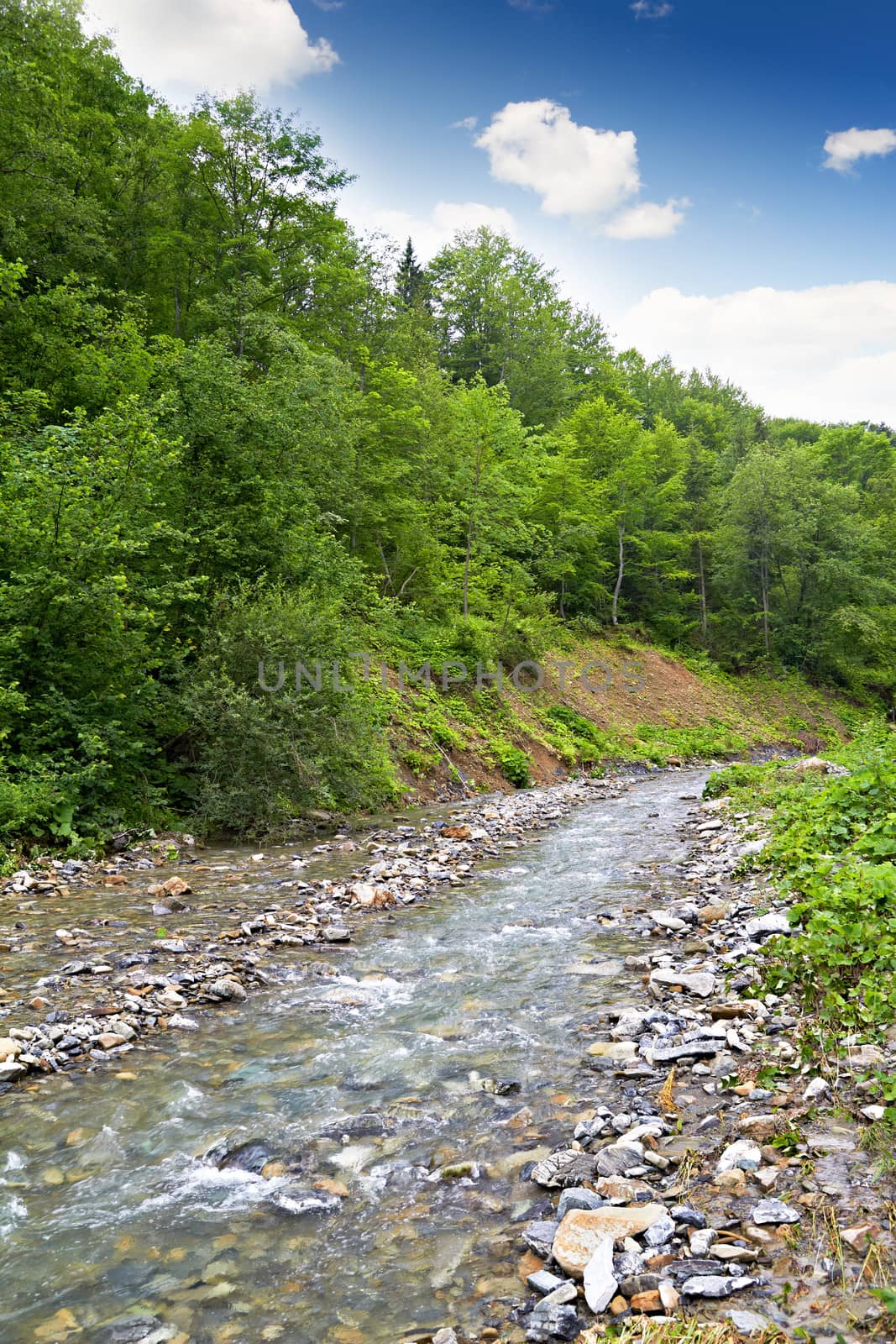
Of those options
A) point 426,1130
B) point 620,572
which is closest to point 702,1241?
point 426,1130

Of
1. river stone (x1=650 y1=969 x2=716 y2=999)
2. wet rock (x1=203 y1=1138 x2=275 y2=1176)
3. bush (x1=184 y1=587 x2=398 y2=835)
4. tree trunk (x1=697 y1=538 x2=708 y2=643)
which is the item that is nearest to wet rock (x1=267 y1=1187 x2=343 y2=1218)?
wet rock (x1=203 y1=1138 x2=275 y2=1176)

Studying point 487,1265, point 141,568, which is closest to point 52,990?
point 487,1265

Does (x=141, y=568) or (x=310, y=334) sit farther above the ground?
(x=310, y=334)

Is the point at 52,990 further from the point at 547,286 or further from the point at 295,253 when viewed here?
the point at 547,286

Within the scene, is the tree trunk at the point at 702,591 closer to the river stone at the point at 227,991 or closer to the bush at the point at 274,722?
the bush at the point at 274,722

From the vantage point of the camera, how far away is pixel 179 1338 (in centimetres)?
262

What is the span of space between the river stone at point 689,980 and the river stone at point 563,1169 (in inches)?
83.1

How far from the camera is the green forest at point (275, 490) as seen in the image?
10680mm

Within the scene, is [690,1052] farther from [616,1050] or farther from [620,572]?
[620,572]

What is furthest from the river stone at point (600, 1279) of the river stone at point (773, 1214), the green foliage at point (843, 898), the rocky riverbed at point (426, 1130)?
the green foliage at point (843, 898)

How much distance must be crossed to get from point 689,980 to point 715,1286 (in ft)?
10.4

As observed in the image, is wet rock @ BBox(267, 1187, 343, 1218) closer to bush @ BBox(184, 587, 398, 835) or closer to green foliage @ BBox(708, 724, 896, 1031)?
green foliage @ BBox(708, 724, 896, 1031)

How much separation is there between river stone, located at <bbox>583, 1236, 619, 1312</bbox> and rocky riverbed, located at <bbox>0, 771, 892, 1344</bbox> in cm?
1

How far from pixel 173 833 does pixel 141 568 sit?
4.37 metres
